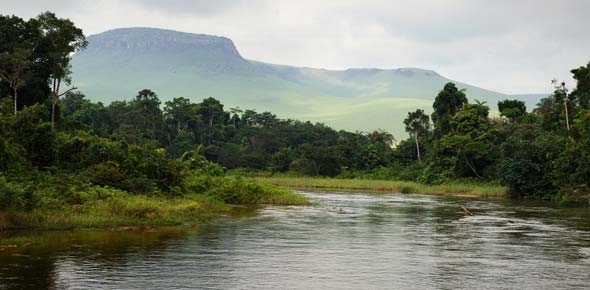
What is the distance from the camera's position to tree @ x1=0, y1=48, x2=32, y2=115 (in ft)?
138

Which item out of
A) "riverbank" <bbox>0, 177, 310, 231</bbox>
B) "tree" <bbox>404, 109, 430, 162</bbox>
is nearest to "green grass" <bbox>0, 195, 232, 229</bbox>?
"riverbank" <bbox>0, 177, 310, 231</bbox>

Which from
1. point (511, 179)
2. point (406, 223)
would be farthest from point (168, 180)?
point (511, 179)

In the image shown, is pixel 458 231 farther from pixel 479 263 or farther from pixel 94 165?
pixel 94 165

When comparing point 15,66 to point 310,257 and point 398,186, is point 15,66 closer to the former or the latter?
point 310,257

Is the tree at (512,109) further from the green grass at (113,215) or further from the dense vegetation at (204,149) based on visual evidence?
the green grass at (113,215)

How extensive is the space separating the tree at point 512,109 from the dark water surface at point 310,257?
49507mm

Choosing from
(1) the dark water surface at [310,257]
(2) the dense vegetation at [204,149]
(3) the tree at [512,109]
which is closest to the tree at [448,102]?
(2) the dense vegetation at [204,149]

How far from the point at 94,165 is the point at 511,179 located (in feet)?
119

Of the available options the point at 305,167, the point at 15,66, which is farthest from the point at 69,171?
the point at 305,167

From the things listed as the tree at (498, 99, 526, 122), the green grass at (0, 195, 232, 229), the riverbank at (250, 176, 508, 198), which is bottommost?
the riverbank at (250, 176, 508, 198)

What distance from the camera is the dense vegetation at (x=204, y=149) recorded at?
1208 inches

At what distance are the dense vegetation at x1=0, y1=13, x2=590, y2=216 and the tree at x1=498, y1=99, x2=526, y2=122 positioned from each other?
0.48 feet

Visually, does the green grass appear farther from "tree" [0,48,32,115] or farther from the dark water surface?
"tree" [0,48,32,115]

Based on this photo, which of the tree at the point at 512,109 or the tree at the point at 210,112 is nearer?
the tree at the point at 512,109
